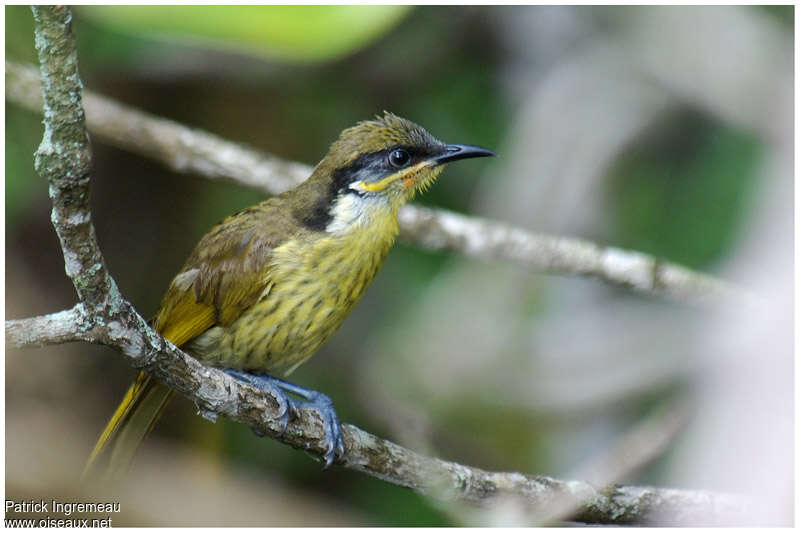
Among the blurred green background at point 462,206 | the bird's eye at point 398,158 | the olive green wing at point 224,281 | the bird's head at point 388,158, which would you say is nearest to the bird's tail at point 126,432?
the olive green wing at point 224,281

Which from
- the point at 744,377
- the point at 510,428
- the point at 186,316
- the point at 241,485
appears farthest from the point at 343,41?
the point at 510,428

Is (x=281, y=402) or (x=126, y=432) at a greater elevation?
(x=281, y=402)

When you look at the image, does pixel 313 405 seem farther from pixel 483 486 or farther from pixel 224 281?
pixel 483 486

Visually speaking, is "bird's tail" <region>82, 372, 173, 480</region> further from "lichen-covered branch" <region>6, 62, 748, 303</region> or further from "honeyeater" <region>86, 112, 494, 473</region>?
"lichen-covered branch" <region>6, 62, 748, 303</region>

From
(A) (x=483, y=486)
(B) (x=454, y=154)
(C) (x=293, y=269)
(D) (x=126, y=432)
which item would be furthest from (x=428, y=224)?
(D) (x=126, y=432)

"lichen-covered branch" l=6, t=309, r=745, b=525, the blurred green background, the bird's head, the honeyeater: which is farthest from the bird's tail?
the bird's head

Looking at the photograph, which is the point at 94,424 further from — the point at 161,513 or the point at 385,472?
the point at 385,472

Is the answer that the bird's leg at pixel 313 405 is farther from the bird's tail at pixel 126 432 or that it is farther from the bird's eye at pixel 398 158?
the bird's eye at pixel 398 158
